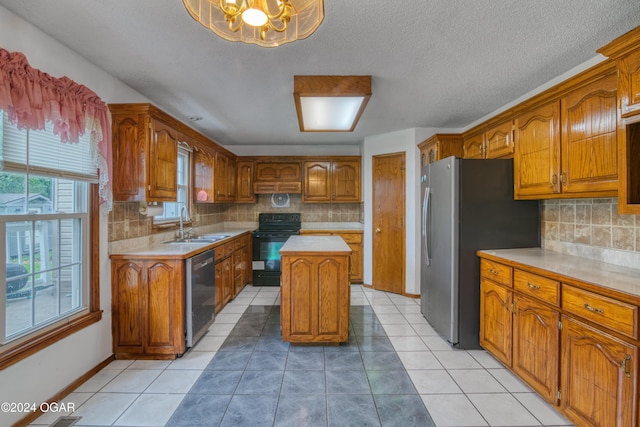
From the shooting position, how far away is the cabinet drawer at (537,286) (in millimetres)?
1764

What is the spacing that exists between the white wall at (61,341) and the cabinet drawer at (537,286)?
10.4 feet

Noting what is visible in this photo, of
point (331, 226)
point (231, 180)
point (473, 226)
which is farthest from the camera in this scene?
point (331, 226)

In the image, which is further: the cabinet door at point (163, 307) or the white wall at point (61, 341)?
the cabinet door at point (163, 307)

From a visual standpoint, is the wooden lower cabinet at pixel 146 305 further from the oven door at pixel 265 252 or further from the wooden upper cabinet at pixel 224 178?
the oven door at pixel 265 252

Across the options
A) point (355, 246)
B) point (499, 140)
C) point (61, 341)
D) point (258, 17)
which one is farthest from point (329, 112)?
point (61, 341)

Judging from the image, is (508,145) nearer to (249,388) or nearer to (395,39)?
(395,39)

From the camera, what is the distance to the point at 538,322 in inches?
74.4

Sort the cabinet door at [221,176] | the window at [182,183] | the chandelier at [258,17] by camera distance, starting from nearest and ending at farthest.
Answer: the chandelier at [258,17], the window at [182,183], the cabinet door at [221,176]

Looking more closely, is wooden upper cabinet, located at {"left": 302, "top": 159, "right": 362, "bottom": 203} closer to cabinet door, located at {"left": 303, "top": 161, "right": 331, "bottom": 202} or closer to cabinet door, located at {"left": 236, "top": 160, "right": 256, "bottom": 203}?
cabinet door, located at {"left": 303, "top": 161, "right": 331, "bottom": 202}

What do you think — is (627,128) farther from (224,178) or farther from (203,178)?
(224,178)

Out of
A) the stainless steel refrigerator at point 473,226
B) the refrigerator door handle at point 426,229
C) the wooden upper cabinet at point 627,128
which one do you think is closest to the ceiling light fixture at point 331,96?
the stainless steel refrigerator at point 473,226

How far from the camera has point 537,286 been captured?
6.23 feet

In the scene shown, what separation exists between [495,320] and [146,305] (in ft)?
9.44

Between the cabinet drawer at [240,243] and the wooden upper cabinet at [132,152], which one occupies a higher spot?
the wooden upper cabinet at [132,152]
